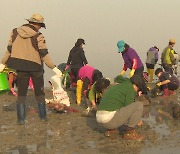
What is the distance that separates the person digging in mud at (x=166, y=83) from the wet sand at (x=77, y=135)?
1.48 meters

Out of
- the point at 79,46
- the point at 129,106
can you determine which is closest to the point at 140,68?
the point at 79,46

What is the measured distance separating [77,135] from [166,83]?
417cm

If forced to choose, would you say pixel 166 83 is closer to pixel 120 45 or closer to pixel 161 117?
pixel 120 45

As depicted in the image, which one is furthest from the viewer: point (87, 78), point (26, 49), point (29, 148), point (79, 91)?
point (79, 91)

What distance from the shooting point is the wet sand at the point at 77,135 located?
16.8 feet

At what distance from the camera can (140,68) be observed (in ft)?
28.3

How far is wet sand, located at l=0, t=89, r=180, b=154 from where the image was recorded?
5117 mm

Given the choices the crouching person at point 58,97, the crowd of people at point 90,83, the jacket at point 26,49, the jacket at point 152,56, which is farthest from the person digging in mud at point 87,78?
the jacket at point 152,56

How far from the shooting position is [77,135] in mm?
5914

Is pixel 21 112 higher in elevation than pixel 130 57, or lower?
lower

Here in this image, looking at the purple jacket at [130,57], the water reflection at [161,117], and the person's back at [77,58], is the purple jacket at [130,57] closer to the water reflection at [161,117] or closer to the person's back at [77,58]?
the water reflection at [161,117]

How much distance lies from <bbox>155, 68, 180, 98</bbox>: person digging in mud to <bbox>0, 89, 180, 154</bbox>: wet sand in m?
1.48

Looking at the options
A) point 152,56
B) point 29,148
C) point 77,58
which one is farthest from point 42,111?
point 152,56

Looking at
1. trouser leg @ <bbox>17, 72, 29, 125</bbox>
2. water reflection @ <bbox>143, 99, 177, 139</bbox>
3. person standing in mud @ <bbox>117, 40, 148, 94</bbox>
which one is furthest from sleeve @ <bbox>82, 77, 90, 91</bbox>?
trouser leg @ <bbox>17, 72, 29, 125</bbox>
